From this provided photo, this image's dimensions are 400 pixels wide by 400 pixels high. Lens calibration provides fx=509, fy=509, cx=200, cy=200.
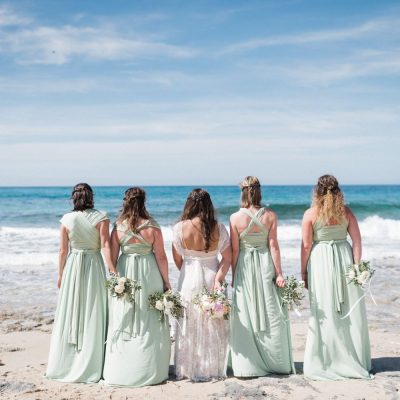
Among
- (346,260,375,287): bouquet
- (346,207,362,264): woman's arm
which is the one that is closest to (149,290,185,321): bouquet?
(346,260,375,287): bouquet

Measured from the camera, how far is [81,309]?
4.88 metres

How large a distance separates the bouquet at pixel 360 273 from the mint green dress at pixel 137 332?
1824 mm

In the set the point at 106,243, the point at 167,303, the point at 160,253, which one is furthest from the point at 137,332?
the point at 106,243

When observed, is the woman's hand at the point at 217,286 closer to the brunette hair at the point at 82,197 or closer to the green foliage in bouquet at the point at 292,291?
the green foliage in bouquet at the point at 292,291

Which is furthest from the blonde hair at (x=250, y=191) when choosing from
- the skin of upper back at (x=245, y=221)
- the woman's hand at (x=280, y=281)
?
the woman's hand at (x=280, y=281)

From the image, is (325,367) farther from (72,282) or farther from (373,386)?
(72,282)

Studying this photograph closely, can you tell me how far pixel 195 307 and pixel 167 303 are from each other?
335 mm

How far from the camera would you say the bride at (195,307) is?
487cm

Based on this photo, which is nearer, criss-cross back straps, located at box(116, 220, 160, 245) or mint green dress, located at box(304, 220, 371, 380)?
criss-cross back straps, located at box(116, 220, 160, 245)

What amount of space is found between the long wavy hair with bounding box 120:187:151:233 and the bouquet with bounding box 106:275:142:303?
0.47 metres

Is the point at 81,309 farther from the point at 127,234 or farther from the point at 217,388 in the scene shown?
the point at 217,388

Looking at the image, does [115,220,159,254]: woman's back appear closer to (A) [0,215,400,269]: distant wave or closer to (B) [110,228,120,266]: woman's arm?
(B) [110,228,120,266]: woman's arm

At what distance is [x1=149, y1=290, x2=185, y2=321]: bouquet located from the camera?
4680 mm

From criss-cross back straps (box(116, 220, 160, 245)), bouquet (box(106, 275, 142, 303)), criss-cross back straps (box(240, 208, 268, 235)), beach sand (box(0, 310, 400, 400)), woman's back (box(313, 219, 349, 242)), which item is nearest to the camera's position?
beach sand (box(0, 310, 400, 400))
